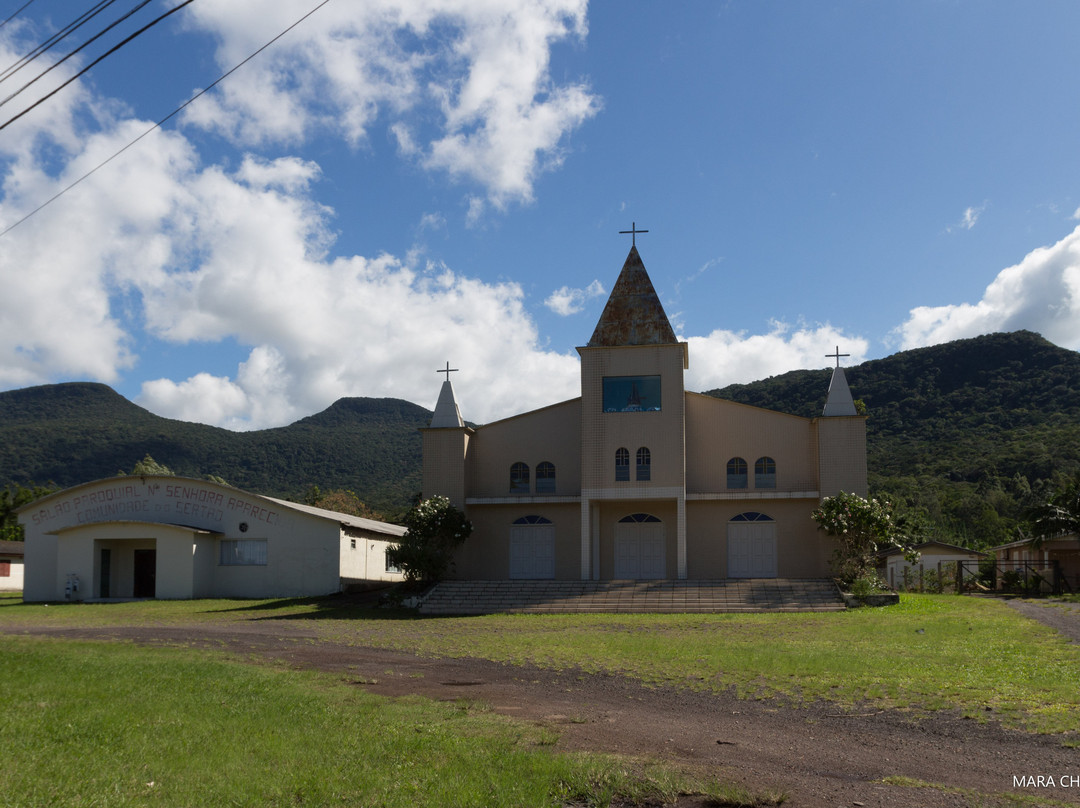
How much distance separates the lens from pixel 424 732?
26.5 ft

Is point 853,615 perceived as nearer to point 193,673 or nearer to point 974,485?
point 193,673

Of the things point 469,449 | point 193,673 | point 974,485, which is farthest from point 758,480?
point 974,485

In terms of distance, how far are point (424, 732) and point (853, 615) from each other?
1723 centimetres

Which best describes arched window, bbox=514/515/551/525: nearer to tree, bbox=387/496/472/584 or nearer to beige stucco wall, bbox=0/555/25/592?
tree, bbox=387/496/472/584

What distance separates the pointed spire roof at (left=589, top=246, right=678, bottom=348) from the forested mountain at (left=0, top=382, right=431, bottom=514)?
4231cm

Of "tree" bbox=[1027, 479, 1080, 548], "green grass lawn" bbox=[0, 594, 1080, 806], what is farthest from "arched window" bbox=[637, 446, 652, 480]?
"tree" bbox=[1027, 479, 1080, 548]

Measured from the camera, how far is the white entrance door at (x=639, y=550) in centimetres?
3219

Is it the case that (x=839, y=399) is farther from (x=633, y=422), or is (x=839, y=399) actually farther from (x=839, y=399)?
(x=633, y=422)

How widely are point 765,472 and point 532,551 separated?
8.89m

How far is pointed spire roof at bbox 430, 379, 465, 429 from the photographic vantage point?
3306 centimetres

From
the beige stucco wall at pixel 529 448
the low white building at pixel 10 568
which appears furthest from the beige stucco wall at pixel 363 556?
the low white building at pixel 10 568

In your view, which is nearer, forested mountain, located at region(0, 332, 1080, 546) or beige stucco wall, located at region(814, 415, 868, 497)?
beige stucco wall, located at region(814, 415, 868, 497)

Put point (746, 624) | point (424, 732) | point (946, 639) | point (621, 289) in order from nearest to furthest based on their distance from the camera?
point (424, 732) < point (946, 639) < point (746, 624) < point (621, 289)

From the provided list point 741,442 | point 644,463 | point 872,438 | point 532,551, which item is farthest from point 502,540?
point 872,438
